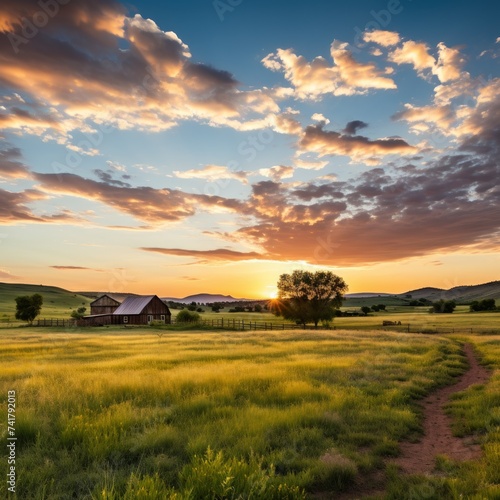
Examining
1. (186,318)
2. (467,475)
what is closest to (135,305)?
(186,318)

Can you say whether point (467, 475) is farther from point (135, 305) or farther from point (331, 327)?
point (135, 305)

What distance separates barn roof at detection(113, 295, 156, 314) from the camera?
285 ft

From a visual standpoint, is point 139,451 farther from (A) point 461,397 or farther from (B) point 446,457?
(A) point 461,397

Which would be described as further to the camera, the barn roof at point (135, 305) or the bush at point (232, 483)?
the barn roof at point (135, 305)

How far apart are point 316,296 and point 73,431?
69.6 m

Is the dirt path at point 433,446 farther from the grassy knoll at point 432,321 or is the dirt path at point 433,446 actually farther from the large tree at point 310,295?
the large tree at point 310,295

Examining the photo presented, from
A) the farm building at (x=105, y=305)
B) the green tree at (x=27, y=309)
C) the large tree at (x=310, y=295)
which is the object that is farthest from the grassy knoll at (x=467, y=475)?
the farm building at (x=105, y=305)

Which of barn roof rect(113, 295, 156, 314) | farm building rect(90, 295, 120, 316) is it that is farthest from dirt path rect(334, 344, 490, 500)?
farm building rect(90, 295, 120, 316)

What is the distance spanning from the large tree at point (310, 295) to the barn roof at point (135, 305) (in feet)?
103

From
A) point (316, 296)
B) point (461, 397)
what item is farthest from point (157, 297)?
point (461, 397)

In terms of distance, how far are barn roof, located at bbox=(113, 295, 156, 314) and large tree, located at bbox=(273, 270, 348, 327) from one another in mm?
31506

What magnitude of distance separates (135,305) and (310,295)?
41.6 meters

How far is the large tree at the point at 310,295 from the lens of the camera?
245 ft

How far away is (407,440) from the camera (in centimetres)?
948
